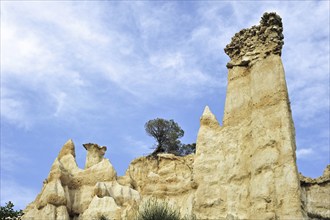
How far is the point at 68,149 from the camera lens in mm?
33250

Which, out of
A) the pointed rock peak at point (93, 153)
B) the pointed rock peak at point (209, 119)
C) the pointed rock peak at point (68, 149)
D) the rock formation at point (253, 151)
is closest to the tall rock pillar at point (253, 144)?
the rock formation at point (253, 151)

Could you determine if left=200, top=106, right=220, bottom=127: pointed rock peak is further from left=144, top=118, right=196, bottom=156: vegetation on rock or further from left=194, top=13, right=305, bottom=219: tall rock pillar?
left=144, top=118, right=196, bottom=156: vegetation on rock

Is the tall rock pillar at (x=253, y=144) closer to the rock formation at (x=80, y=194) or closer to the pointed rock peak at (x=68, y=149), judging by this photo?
the rock formation at (x=80, y=194)

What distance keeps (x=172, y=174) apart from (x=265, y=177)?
43.0 feet

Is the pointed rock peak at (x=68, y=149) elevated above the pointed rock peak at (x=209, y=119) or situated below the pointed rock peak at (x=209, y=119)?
above

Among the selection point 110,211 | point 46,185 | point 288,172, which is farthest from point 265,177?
point 46,185

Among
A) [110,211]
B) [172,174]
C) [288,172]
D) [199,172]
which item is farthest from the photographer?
[172,174]

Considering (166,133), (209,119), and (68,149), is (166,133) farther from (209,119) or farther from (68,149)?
(209,119)

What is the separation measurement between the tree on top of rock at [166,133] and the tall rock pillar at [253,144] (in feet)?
58.8

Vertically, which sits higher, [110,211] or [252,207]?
[110,211]

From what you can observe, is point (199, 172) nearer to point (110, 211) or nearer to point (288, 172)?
point (288, 172)

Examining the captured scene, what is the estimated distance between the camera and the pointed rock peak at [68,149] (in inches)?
1302

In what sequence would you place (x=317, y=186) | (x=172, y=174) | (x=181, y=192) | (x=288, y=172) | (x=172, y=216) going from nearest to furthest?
(x=288, y=172) < (x=172, y=216) < (x=317, y=186) < (x=181, y=192) < (x=172, y=174)

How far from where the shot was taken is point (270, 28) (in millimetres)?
18172
